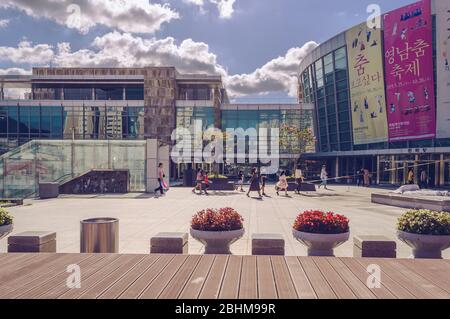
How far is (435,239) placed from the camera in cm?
598

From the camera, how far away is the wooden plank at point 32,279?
13.1ft

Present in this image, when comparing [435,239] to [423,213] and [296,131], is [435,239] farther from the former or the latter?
[296,131]

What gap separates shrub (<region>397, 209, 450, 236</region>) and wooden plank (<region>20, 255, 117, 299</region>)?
591cm

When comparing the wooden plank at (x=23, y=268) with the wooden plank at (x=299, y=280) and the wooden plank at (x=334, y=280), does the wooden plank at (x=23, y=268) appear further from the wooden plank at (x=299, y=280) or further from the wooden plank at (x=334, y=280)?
the wooden plank at (x=334, y=280)

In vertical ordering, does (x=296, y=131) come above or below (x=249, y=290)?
above

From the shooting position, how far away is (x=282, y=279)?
4.48m

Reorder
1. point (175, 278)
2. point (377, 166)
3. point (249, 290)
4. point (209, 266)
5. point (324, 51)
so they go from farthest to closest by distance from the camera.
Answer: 1. point (324, 51)
2. point (377, 166)
3. point (209, 266)
4. point (175, 278)
5. point (249, 290)

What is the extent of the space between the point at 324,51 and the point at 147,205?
37.5m

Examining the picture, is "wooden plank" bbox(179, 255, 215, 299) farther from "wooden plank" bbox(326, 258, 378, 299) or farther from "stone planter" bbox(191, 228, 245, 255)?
"wooden plank" bbox(326, 258, 378, 299)

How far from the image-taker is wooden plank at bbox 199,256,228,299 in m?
3.94

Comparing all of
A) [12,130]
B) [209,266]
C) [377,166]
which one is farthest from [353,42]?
[12,130]

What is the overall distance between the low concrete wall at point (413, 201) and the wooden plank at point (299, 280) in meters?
11.6

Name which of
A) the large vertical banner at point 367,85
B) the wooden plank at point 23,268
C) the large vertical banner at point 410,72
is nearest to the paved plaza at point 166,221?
the wooden plank at point 23,268
